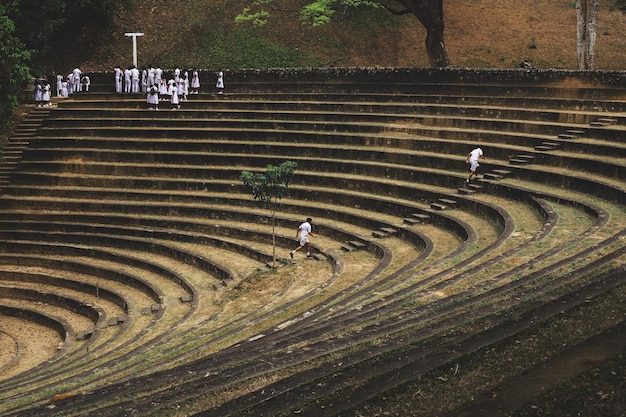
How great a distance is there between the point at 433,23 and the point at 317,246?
13196 mm

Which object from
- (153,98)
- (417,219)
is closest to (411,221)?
(417,219)

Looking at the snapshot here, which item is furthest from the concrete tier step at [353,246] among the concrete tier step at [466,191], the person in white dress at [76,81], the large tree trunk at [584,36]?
the person in white dress at [76,81]

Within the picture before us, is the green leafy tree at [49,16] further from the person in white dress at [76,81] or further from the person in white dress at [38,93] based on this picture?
the person in white dress at [76,81]

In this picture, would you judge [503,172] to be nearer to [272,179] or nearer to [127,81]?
[272,179]

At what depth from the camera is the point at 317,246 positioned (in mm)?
18703

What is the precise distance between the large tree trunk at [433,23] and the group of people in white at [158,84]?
23.6 ft

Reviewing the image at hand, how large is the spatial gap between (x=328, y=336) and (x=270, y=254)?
10.5 m

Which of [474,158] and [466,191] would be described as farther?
[474,158]

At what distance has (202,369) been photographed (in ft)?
26.5

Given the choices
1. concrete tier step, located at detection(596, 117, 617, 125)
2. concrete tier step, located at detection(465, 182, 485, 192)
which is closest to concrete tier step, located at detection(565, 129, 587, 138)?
concrete tier step, located at detection(596, 117, 617, 125)

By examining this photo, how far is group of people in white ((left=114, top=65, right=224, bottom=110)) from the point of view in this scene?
28.0 metres

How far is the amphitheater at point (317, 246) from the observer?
6.68m

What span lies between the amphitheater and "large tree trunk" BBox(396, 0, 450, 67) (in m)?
3.67

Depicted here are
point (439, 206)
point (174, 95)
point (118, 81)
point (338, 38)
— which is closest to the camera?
point (439, 206)
